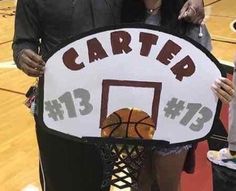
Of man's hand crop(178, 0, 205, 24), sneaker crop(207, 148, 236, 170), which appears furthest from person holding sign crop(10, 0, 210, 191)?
sneaker crop(207, 148, 236, 170)

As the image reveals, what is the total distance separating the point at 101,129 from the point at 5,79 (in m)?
2.84

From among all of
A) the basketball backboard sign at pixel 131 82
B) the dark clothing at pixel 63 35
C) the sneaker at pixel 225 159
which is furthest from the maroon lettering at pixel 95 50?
the sneaker at pixel 225 159

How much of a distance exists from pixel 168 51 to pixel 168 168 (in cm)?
45

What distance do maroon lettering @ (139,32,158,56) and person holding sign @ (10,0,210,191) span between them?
21 cm

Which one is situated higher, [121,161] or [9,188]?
[121,161]

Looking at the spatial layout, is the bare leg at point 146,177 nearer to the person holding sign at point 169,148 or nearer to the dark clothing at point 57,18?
the person holding sign at point 169,148

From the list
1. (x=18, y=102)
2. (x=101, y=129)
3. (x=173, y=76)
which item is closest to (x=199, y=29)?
(x=173, y=76)

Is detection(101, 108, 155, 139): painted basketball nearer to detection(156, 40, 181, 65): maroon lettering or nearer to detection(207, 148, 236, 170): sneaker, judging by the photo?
detection(156, 40, 181, 65): maroon lettering

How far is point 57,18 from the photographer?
1270 mm

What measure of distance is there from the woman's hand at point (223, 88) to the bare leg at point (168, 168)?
33cm

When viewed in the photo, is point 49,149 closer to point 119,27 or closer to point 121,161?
point 121,161

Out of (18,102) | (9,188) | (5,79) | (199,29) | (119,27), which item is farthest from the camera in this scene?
(5,79)

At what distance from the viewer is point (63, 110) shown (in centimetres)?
109

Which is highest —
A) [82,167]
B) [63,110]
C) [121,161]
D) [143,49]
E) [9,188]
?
[143,49]
